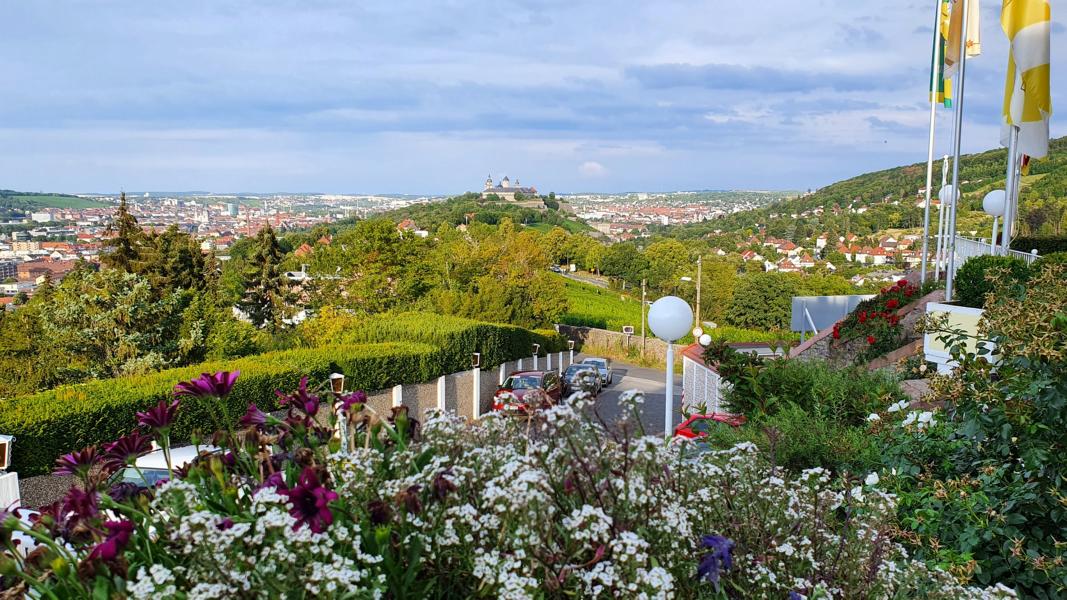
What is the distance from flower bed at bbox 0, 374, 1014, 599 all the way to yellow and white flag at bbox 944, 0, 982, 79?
10.9m

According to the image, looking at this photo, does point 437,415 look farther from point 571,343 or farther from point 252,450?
point 571,343

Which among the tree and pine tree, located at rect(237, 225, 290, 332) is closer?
pine tree, located at rect(237, 225, 290, 332)

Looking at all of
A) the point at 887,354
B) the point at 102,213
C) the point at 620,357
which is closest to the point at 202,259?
the point at 620,357

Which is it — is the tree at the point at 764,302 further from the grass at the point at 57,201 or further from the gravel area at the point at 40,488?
the grass at the point at 57,201

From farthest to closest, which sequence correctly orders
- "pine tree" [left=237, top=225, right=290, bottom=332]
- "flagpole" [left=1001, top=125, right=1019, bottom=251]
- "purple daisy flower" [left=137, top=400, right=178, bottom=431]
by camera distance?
"pine tree" [left=237, top=225, right=290, bottom=332] < "flagpole" [left=1001, top=125, right=1019, bottom=251] < "purple daisy flower" [left=137, top=400, right=178, bottom=431]

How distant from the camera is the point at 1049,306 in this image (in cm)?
362

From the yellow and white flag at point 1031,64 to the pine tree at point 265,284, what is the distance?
120 feet

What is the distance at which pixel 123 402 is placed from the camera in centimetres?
948

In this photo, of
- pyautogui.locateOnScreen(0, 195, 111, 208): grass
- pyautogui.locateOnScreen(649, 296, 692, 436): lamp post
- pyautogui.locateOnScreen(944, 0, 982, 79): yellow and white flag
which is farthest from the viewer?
pyautogui.locateOnScreen(0, 195, 111, 208): grass

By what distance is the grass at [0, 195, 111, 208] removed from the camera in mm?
172000

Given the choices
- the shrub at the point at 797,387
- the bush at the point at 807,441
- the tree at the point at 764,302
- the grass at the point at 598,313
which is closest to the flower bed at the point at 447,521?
the bush at the point at 807,441

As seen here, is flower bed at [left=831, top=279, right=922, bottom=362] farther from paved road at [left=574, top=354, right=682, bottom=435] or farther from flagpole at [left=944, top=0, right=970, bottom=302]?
paved road at [left=574, top=354, right=682, bottom=435]

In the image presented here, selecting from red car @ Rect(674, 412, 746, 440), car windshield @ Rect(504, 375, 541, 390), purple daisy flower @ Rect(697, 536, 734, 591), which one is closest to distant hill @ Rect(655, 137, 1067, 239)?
car windshield @ Rect(504, 375, 541, 390)

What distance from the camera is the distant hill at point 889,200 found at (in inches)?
2248
